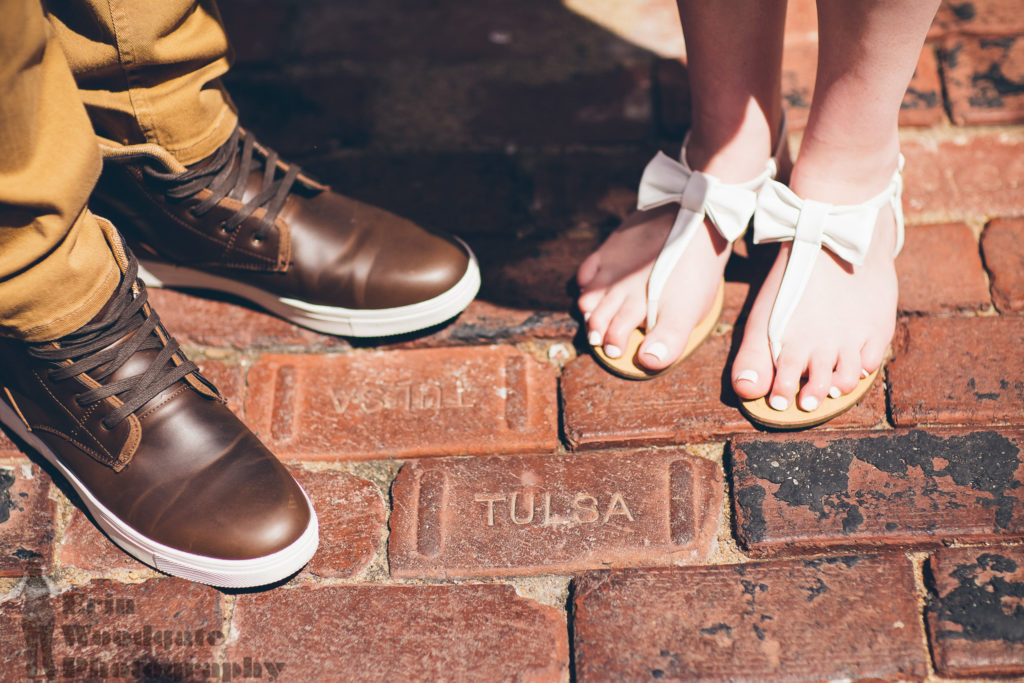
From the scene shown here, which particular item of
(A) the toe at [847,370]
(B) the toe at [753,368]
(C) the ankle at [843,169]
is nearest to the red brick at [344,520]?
(B) the toe at [753,368]

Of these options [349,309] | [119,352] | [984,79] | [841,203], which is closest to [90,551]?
[119,352]

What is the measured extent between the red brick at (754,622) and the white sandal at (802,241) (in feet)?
0.82

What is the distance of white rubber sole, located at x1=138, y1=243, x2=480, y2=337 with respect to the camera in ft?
4.59

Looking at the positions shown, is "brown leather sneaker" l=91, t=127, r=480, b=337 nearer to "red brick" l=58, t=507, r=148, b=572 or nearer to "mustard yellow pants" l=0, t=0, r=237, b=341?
"mustard yellow pants" l=0, t=0, r=237, b=341

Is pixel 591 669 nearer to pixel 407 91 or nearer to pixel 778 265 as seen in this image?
pixel 778 265

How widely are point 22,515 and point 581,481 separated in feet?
3.12

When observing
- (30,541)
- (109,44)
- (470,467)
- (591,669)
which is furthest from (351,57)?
(591,669)

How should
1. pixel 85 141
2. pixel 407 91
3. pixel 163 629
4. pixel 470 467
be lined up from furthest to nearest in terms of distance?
1. pixel 407 91
2. pixel 470 467
3. pixel 163 629
4. pixel 85 141

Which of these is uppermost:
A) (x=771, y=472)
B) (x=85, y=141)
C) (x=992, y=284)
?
(x=85, y=141)

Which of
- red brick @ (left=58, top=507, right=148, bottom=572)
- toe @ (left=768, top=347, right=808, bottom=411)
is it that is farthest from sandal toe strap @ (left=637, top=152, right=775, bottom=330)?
red brick @ (left=58, top=507, right=148, bottom=572)

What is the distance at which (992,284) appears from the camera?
1.40 meters

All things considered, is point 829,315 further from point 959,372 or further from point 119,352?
point 119,352

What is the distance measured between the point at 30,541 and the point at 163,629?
0.98 ft

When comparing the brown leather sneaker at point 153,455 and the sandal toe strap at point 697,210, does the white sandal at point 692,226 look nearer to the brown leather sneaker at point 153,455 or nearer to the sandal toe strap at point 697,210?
the sandal toe strap at point 697,210
